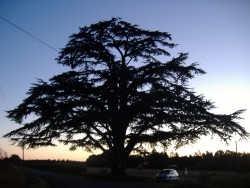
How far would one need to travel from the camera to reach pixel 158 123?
37.4m

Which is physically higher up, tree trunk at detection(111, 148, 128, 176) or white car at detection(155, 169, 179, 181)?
tree trunk at detection(111, 148, 128, 176)

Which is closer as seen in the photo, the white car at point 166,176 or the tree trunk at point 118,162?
the white car at point 166,176

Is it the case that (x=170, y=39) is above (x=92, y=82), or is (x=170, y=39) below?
above

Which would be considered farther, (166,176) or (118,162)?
(118,162)

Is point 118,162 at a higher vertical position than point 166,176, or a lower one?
higher

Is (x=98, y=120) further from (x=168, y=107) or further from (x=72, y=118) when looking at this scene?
(x=168, y=107)

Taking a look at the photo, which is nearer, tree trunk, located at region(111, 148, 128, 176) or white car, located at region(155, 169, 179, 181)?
white car, located at region(155, 169, 179, 181)

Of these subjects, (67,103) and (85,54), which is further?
(85,54)

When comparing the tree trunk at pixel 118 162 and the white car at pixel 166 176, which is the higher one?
the tree trunk at pixel 118 162

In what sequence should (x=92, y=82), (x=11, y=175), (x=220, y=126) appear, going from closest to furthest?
(x=11, y=175), (x=220, y=126), (x=92, y=82)

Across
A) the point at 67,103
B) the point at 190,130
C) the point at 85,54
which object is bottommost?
the point at 190,130

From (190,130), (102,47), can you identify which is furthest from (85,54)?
(190,130)

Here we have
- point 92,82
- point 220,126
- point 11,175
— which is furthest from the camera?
point 92,82

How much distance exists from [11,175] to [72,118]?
1494 cm
